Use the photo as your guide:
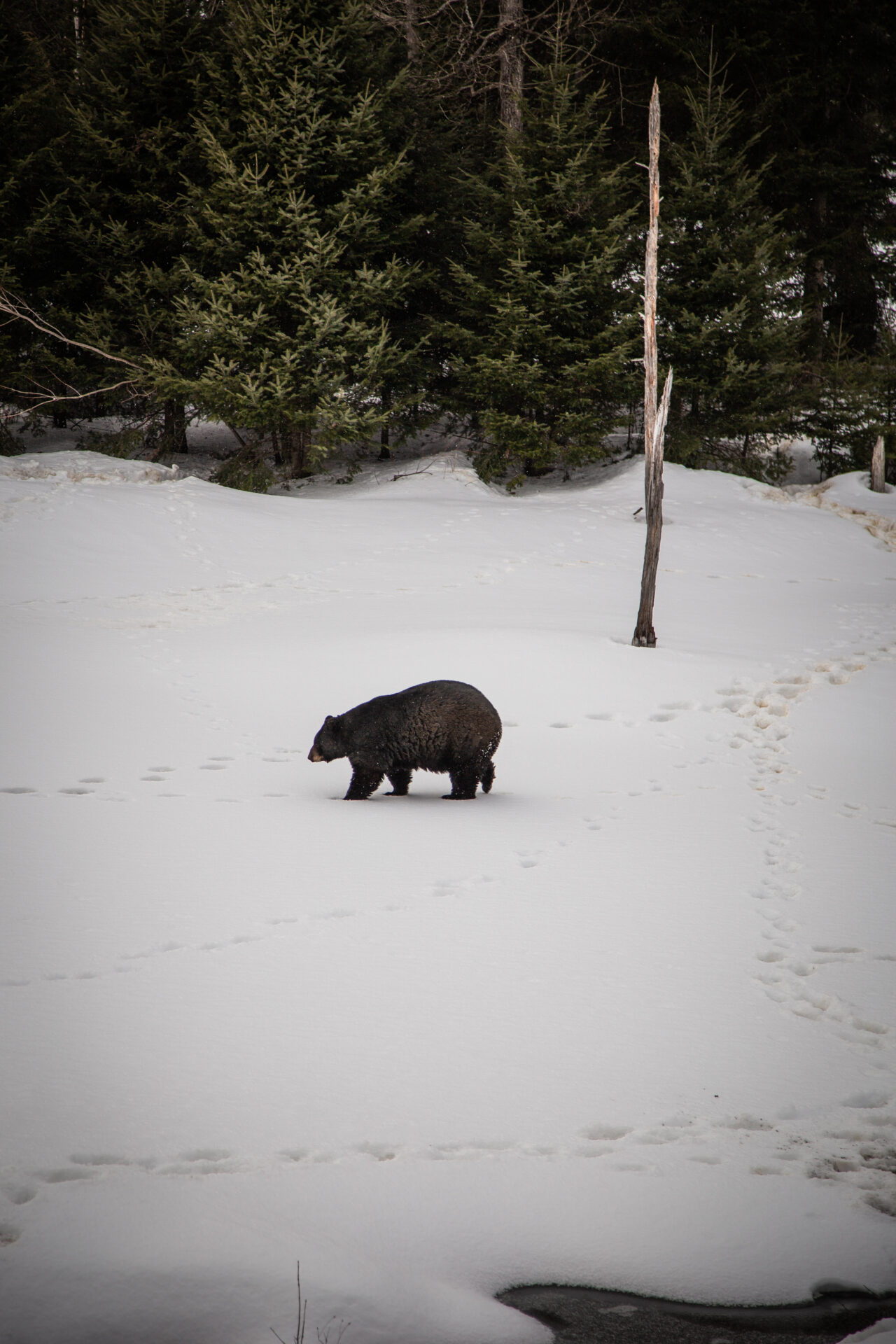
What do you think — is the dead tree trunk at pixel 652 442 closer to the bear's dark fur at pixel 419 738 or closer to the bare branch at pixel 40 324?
the bear's dark fur at pixel 419 738

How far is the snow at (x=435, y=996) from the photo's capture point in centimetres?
241

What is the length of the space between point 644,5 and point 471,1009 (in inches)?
1079

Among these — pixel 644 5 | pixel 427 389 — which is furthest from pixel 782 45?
pixel 427 389

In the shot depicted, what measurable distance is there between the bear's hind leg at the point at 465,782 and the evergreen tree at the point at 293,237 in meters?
12.9

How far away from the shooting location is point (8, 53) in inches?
814

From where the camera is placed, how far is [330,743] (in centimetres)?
658

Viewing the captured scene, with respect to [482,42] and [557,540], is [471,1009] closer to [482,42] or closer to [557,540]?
[557,540]

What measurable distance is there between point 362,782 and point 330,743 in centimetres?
36

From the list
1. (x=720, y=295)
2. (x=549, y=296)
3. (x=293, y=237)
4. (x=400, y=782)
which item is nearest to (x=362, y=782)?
(x=400, y=782)

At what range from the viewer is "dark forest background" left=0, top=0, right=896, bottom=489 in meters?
18.1

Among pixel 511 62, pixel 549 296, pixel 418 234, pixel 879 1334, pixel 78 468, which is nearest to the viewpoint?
pixel 879 1334

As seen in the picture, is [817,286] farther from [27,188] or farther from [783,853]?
[783,853]

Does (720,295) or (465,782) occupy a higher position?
(720,295)

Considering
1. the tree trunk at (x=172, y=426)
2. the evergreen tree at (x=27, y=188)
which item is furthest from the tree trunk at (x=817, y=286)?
the evergreen tree at (x=27, y=188)
